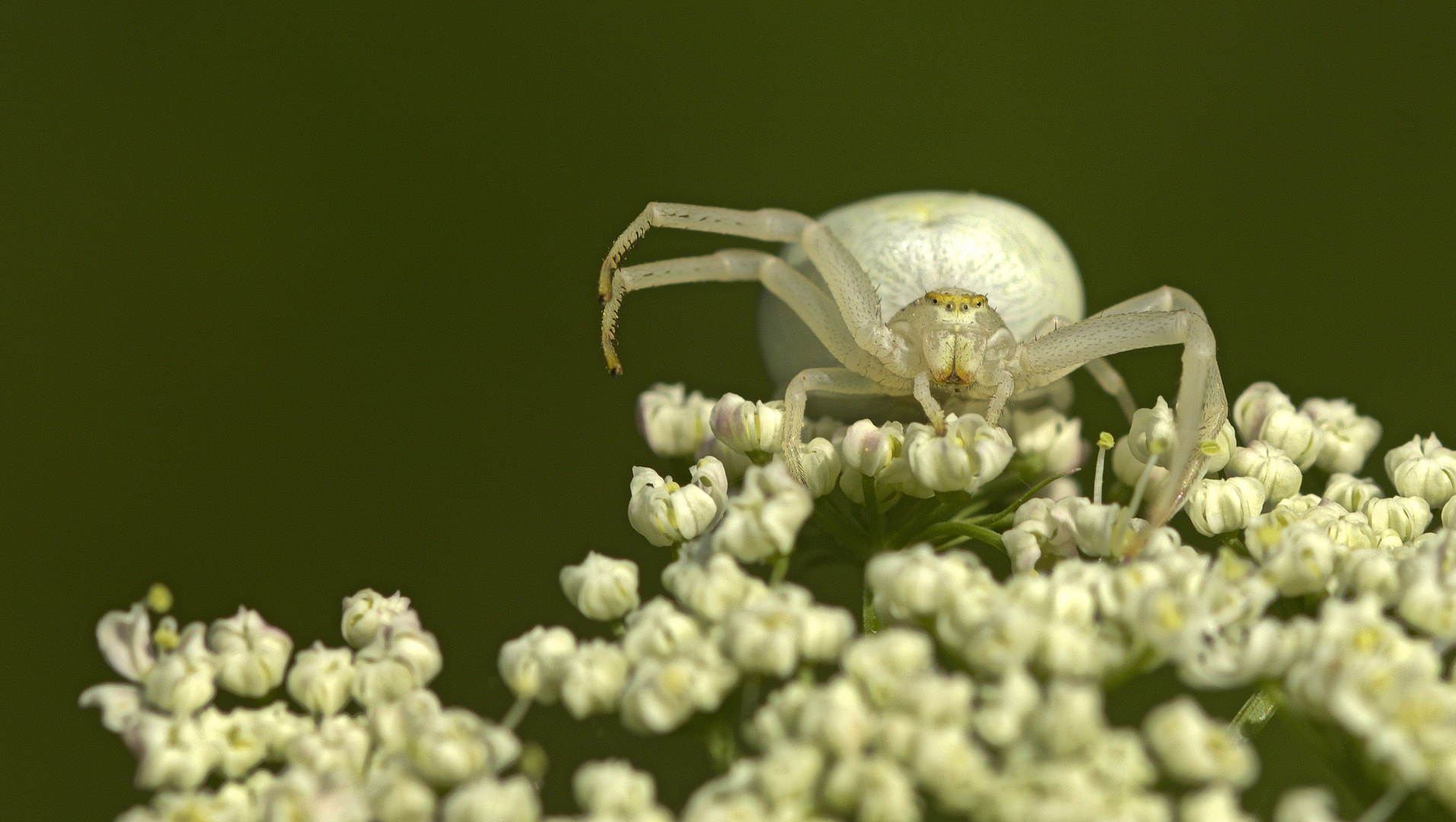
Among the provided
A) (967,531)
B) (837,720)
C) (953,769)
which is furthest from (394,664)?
(967,531)

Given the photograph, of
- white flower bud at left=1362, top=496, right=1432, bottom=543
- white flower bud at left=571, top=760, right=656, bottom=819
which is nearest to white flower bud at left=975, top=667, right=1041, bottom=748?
white flower bud at left=571, top=760, right=656, bottom=819

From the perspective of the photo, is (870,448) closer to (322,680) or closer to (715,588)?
(715,588)

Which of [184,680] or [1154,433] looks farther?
[1154,433]

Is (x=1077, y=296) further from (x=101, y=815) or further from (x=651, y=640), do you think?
(x=101, y=815)

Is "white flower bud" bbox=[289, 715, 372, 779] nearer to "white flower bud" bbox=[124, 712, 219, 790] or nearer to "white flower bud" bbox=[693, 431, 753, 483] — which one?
"white flower bud" bbox=[124, 712, 219, 790]

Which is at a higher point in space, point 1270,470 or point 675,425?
point 675,425

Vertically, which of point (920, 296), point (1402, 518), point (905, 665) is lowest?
point (1402, 518)

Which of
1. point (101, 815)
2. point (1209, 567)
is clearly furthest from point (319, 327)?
point (1209, 567)

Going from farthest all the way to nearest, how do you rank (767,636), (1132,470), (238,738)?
1. (1132,470)
2. (238,738)
3. (767,636)
